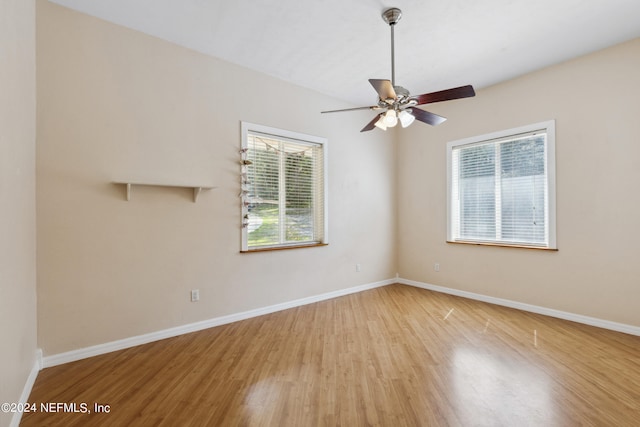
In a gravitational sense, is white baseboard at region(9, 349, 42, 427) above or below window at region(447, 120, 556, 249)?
below

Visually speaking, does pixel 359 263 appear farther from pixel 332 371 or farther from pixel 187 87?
pixel 187 87

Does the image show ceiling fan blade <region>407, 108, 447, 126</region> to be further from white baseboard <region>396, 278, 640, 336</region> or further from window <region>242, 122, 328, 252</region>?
white baseboard <region>396, 278, 640, 336</region>

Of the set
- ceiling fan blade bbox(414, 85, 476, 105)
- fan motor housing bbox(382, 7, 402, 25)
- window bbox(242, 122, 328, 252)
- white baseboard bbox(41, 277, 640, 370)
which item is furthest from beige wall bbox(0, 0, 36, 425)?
ceiling fan blade bbox(414, 85, 476, 105)

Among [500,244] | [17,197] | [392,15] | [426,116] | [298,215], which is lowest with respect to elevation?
[500,244]

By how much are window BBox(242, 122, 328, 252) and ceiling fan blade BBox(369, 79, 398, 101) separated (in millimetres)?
1824

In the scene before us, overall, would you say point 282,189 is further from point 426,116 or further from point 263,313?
point 426,116

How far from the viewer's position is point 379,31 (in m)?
2.85

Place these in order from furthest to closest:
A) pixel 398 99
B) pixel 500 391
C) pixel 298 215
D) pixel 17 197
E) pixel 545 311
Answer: pixel 298 215
pixel 545 311
pixel 398 99
pixel 500 391
pixel 17 197

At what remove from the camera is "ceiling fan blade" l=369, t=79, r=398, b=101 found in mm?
2229

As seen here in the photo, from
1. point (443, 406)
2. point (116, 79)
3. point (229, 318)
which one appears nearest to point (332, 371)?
point (443, 406)

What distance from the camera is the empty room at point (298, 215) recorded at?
1976 mm

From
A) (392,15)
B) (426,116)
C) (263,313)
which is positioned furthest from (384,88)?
(263,313)

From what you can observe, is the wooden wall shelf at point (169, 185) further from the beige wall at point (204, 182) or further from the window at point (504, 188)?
the window at point (504, 188)

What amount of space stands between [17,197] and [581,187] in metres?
5.26
